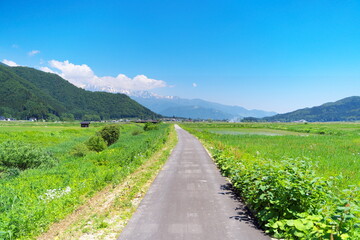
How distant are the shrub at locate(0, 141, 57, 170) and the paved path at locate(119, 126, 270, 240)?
12.1 metres

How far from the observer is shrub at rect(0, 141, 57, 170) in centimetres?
1662

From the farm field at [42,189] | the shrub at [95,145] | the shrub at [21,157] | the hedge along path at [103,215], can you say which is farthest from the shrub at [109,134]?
the hedge along path at [103,215]

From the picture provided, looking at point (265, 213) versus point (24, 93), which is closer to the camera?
point (265, 213)

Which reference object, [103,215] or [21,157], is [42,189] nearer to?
[103,215]

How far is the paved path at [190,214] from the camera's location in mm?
6320

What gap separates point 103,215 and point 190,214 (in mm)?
3259

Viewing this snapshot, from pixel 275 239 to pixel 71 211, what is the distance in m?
7.53

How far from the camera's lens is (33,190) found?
10805 mm

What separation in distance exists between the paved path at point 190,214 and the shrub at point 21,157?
12.1 m

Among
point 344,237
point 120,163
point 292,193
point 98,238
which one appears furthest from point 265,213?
point 120,163

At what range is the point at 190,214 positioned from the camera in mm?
7723

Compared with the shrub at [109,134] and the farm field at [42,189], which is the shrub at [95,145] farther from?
the farm field at [42,189]

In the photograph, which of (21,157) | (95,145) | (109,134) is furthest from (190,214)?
(109,134)

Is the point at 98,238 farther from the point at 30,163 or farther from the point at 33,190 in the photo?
the point at 30,163
